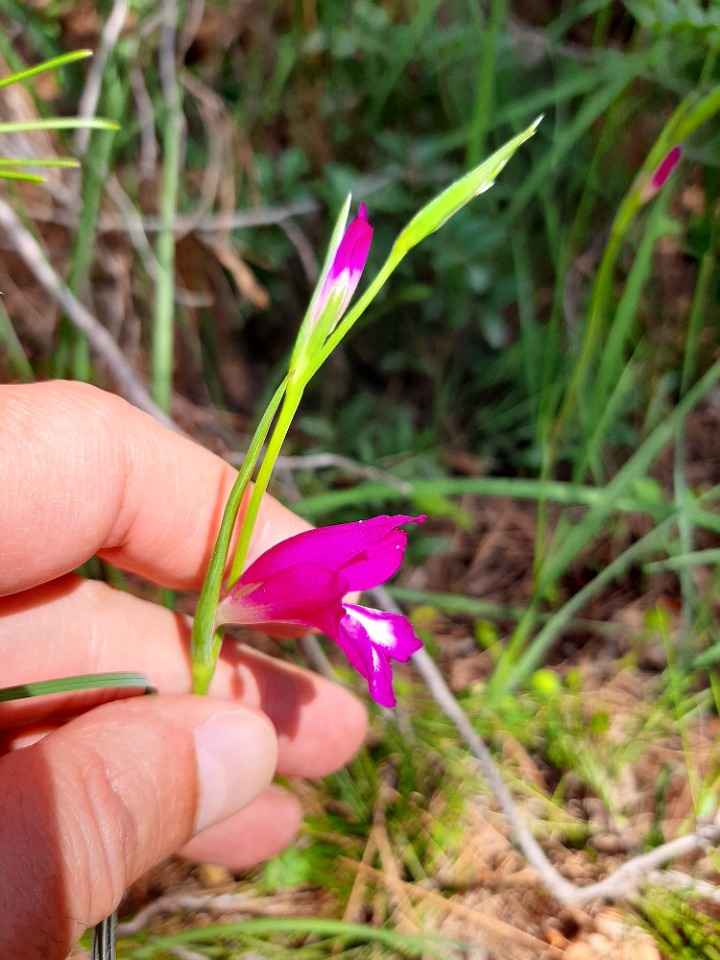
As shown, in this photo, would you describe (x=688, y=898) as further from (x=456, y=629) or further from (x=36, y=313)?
(x=36, y=313)

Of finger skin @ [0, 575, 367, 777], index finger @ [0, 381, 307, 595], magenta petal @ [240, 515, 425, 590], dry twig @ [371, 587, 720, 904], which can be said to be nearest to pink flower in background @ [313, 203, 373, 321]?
magenta petal @ [240, 515, 425, 590]

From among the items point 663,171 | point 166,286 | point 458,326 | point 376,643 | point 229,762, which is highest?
point 663,171

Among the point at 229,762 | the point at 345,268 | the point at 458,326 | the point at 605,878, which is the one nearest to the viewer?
the point at 345,268

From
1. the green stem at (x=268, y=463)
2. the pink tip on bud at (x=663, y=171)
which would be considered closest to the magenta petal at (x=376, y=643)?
the green stem at (x=268, y=463)

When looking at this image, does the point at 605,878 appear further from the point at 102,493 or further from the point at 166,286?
the point at 166,286

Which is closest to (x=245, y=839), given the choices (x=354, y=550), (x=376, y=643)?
(x=376, y=643)

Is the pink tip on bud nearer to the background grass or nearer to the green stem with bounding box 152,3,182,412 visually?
the background grass
